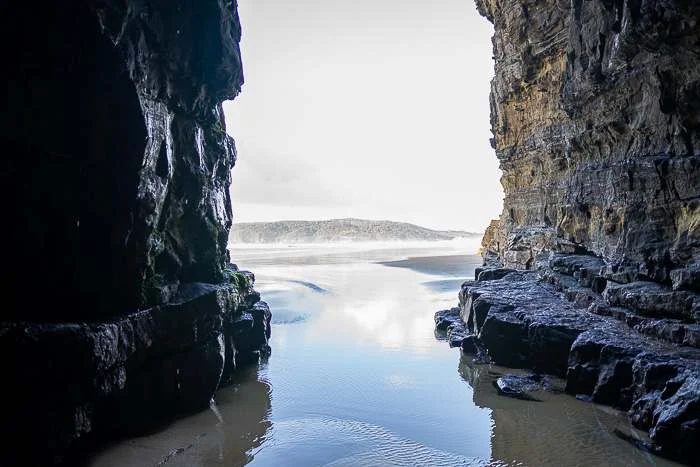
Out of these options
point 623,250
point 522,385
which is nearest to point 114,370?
point 522,385

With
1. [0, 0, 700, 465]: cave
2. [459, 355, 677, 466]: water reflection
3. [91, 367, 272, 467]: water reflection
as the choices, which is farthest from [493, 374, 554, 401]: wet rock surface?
[91, 367, 272, 467]: water reflection

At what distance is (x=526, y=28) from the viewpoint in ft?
93.0

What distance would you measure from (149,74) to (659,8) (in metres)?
13.1

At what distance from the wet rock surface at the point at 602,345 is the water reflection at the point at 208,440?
7.37 m

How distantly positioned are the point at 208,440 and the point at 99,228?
18.4ft

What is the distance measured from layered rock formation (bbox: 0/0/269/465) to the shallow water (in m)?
1.46

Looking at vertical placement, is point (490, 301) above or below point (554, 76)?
below

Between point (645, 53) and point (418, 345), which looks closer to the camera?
point (645, 53)

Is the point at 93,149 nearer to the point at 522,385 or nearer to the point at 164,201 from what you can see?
the point at 164,201

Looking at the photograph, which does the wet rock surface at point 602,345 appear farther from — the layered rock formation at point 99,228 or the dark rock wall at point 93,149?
the dark rock wall at point 93,149

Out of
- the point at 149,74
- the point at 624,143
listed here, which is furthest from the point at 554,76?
the point at 149,74

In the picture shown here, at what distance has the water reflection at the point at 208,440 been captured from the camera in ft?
33.6

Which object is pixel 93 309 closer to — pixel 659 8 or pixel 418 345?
pixel 418 345

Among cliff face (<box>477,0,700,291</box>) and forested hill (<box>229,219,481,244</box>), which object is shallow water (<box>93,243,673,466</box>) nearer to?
cliff face (<box>477,0,700,291</box>)
